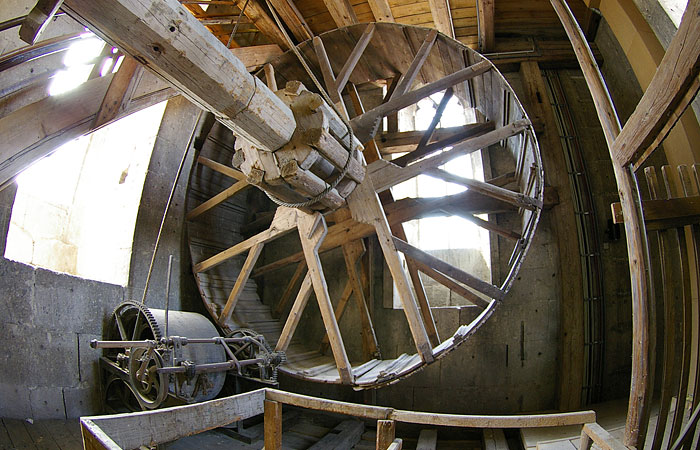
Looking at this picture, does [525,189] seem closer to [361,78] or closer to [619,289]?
[619,289]

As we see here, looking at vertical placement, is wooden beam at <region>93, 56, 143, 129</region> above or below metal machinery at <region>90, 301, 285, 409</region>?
above

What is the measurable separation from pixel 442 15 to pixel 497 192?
220cm

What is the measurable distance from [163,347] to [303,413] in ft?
7.69

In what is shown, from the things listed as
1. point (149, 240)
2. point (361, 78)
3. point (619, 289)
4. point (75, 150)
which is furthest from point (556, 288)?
point (75, 150)

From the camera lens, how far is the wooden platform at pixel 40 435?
111 inches

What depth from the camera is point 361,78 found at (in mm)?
5227

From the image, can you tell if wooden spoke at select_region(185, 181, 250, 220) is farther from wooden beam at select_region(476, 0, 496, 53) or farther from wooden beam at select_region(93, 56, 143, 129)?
wooden beam at select_region(476, 0, 496, 53)

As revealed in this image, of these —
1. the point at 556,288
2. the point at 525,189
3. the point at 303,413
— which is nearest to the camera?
the point at 525,189

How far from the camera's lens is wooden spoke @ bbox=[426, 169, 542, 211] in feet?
12.6

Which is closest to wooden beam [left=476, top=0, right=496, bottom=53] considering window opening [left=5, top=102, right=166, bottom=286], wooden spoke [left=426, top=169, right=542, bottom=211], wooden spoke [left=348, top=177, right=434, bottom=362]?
wooden spoke [left=426, top=169, right=542, bottom=211]

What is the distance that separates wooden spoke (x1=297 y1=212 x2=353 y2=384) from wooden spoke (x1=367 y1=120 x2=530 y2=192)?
68 centimetres

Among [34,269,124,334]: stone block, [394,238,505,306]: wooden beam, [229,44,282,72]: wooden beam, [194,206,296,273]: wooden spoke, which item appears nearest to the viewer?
[34,269,124,334]: stone block

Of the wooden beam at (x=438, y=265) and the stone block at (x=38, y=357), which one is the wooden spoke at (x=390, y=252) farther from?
the stone block at (x=38, y=357)

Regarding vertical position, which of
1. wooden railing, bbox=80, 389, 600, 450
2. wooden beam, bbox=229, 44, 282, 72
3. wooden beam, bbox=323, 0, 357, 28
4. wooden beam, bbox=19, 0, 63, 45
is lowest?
wooden railing, bbox=80, 389, 600, 450
